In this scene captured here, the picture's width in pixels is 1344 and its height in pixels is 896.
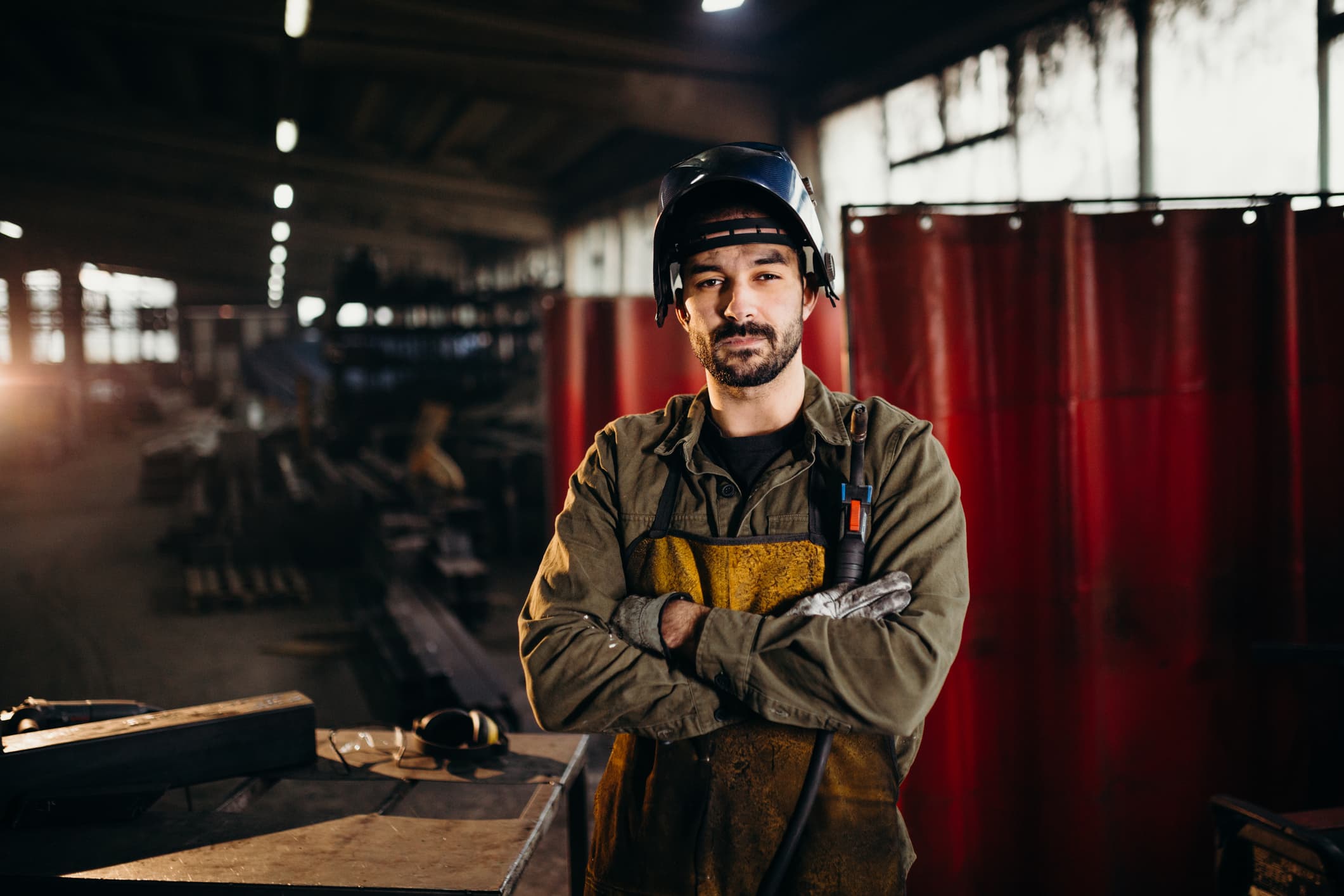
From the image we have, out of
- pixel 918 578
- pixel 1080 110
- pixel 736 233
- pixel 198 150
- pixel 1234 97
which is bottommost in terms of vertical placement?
pixel 918 578

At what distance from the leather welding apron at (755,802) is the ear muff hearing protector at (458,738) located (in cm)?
77

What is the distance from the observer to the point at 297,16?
6.72 m

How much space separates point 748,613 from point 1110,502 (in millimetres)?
1651

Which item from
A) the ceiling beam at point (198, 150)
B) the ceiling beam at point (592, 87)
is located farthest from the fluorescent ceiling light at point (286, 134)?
the ceiling beam at point (592, 87)

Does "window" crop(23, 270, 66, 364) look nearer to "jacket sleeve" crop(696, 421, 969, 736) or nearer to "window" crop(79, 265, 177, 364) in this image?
"window" crop(79, 265, 177, 364)

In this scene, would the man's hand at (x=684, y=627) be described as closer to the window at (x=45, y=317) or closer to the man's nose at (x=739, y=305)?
the man's nose at (x=739, y=305)

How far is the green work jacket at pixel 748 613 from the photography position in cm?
173

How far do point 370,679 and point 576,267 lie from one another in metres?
9.18

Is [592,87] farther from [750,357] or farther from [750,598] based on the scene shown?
[750,598]

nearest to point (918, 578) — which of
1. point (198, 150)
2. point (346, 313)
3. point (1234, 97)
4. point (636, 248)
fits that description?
point (1234, 97)

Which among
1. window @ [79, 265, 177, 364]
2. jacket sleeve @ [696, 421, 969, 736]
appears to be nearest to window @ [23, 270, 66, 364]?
window @ [79, 265, 177, 364]

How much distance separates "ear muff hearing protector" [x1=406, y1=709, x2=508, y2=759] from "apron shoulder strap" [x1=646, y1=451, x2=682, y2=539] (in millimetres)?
973

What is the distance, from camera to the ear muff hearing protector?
2.54m

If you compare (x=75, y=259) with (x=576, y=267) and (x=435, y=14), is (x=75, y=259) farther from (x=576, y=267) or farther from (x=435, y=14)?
(x=435, y=14)
